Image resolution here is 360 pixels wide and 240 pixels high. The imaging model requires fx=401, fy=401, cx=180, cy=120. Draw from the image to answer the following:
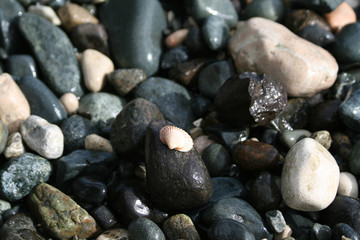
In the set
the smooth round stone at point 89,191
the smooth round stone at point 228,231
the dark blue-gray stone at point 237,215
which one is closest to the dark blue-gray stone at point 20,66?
the smooth round stone at point 89,191

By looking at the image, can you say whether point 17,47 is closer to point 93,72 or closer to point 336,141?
point 93,72

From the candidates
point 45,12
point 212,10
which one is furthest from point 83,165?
point 212,10

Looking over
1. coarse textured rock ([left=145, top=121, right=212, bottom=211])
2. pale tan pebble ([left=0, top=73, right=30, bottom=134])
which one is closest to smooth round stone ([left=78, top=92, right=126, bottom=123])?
pale tan pebble ([left=0, top=73, right=30, bottom=134])

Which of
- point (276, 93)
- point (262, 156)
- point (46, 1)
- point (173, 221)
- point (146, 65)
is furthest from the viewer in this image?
point (46, 1)

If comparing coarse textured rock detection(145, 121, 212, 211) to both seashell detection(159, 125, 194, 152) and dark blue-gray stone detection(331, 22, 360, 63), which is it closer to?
seashell detection(159, 125, 194, 152)

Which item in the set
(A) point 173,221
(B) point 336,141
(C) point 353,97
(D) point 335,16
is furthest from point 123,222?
(D) point 335,16

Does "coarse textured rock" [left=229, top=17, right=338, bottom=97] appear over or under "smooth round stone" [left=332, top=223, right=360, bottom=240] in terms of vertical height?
over
